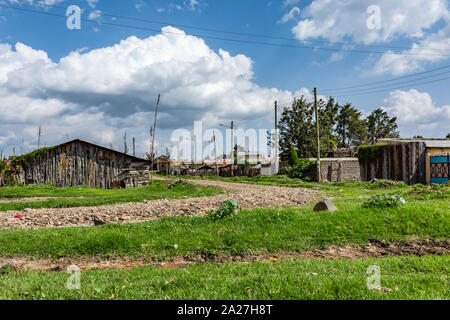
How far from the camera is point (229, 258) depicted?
21.1ft

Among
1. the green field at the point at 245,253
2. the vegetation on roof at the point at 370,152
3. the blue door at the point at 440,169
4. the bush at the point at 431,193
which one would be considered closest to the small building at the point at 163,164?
the vegetation on roof at the point at 370,152

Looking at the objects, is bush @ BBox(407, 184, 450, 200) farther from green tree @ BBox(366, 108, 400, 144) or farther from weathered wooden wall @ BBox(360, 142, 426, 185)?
green tree @ BBox(366, 108, 400, 144)

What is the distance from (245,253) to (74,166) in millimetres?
24278

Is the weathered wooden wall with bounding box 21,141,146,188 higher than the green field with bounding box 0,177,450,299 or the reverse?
higher

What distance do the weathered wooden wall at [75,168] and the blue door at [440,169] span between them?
2309cm

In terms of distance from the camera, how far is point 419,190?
1377 centimetres

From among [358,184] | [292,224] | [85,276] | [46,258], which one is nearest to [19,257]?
[46,258]

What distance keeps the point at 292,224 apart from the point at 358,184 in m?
15.8

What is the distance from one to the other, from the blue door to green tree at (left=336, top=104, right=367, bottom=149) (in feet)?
142

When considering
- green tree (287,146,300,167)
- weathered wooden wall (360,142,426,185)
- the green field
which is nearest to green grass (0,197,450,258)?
the green field

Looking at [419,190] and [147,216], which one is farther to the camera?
[419,190]

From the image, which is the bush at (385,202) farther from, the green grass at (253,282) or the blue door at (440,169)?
the blue door at (440,169)

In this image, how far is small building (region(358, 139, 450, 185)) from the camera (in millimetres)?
19875
